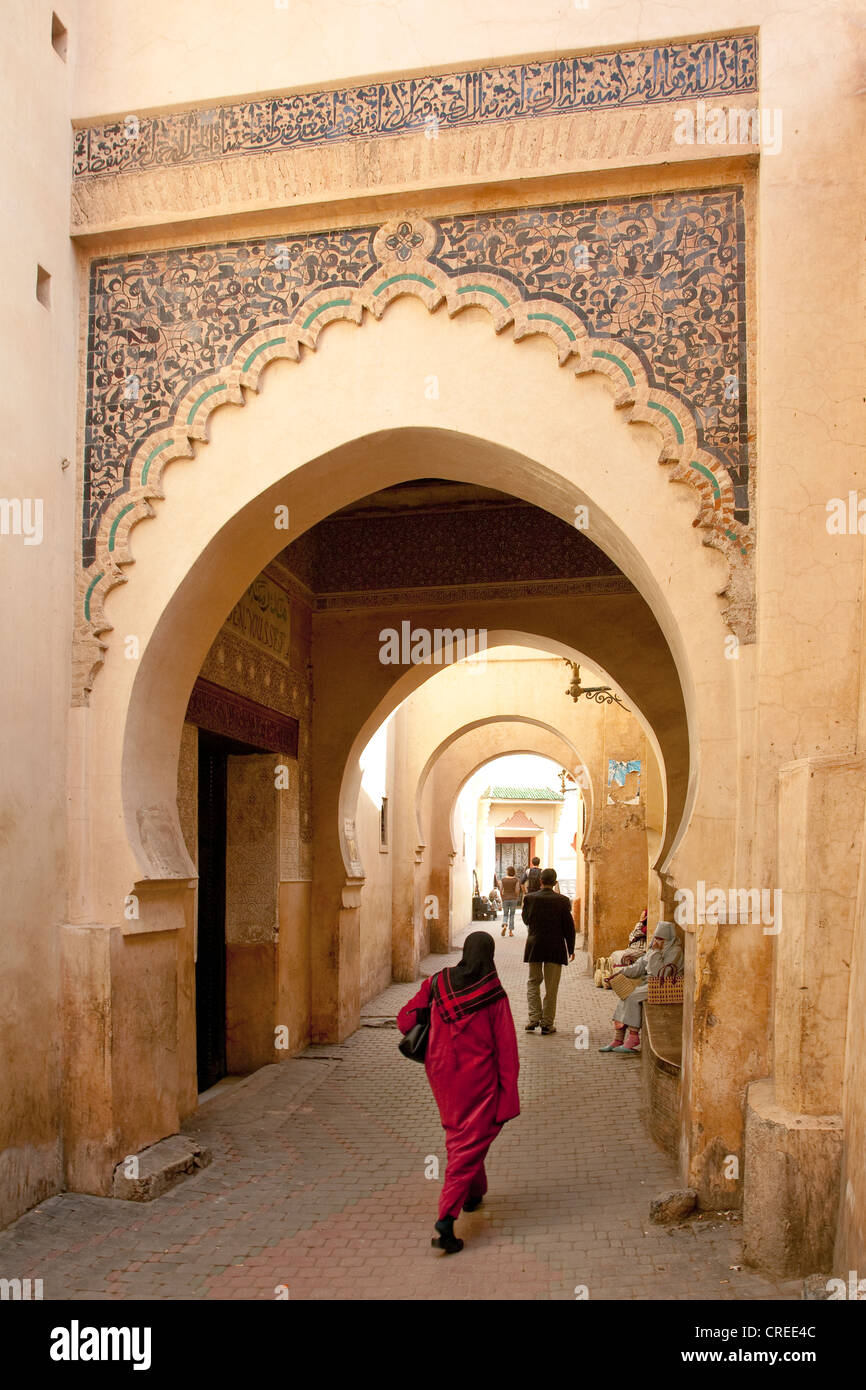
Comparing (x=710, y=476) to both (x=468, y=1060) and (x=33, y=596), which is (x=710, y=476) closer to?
(x=468, y=1060)

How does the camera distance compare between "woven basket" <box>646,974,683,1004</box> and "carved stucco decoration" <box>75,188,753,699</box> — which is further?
"woven basket" <box>646,974,683,1004</box>

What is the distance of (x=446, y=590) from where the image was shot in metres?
8.55

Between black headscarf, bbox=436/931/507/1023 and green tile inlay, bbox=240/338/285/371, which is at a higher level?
green tile inlay, bbox=240/338/285/371

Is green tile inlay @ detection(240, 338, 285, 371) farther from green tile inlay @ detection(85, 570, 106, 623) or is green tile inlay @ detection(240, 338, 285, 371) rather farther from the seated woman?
the seated woman

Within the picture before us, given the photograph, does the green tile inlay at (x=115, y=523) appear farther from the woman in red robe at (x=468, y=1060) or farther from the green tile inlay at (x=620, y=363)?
the woman in red robe at (x=468, y=1060)

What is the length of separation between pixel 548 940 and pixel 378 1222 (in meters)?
4.38

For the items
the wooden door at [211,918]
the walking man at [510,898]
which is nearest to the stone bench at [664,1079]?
the wooden door at [211,918]

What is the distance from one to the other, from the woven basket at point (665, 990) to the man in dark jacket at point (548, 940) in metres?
2.00

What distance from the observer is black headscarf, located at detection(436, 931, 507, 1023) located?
4449 mm

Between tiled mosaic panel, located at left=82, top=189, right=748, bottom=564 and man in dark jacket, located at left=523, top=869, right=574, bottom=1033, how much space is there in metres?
5.06

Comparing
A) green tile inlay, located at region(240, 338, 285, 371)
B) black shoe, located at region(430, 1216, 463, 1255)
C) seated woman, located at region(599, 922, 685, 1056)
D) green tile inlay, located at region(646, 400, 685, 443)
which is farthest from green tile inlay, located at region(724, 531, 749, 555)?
seated woman, located at region(599, 922, 685, 1056)

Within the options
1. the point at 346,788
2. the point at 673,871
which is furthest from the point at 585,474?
the point at 346,788

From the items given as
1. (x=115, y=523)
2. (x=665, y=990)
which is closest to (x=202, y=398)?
(x=115, y=523)

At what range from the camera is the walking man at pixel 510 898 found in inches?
858
